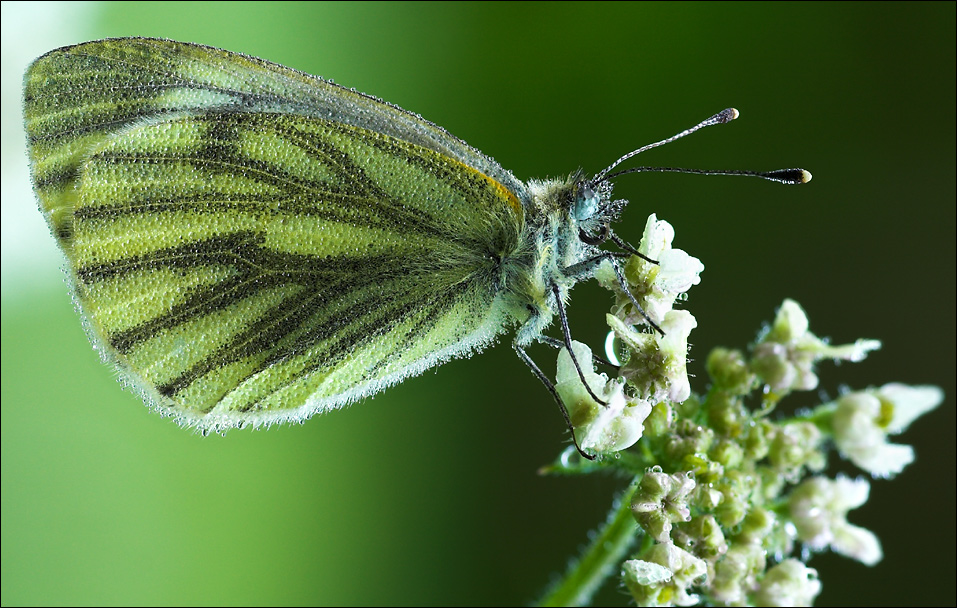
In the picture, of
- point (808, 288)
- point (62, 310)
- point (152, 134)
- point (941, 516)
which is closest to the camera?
point (152, 134)

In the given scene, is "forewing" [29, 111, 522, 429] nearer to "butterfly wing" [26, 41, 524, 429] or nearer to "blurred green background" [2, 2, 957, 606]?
"butterfly wing" [26, 41, 524, 429]

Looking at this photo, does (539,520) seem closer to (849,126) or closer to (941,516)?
(941,516)

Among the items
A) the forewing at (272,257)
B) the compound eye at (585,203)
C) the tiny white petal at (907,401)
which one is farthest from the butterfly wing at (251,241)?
the tiny white petal at (907,401)

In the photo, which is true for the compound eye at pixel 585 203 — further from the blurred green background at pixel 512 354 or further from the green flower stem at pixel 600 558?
the blurred green background at pixel 512 354

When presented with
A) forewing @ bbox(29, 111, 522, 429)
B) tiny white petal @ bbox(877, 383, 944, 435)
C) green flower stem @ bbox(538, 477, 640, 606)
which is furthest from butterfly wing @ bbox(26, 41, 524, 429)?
tiny white petal @ bbox(877, 383, 944, 435)

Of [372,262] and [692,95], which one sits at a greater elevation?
[692,95]

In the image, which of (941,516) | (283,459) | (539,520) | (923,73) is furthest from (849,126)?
(283,459)
